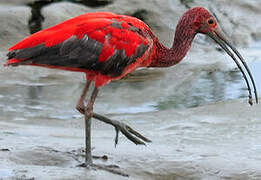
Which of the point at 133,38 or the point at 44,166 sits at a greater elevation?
the point at 133,38

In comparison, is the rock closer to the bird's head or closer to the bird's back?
the bird's head

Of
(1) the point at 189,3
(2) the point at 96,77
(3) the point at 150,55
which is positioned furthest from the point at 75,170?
(1) the point at 189,3

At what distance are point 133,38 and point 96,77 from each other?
55cm

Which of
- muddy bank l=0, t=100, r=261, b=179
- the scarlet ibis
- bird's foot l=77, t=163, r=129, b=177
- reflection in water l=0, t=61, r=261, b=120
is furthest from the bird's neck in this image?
reflection in water l=0, t=61, r=261, b=120

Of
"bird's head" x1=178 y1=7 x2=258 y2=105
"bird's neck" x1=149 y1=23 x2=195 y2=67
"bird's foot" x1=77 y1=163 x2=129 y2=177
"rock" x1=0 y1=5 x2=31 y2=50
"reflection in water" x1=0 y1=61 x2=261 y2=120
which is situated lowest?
→ "reflection in water" x1=0 y1=61 x2=261 y2=120

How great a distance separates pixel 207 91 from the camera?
10.1 metres

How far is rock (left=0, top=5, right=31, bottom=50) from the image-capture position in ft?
39.8

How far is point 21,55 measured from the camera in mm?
6359

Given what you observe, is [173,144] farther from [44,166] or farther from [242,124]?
[44,166]

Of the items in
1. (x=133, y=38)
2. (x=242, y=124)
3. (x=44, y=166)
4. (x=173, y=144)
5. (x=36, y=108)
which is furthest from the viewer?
(x=36, y=108)

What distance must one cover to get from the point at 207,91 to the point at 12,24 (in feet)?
13.6

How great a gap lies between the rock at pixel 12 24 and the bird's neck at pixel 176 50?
534 cm

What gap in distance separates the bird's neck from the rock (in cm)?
534

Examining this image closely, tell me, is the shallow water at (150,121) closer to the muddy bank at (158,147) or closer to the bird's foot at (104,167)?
the muddy bank at (158,147)
